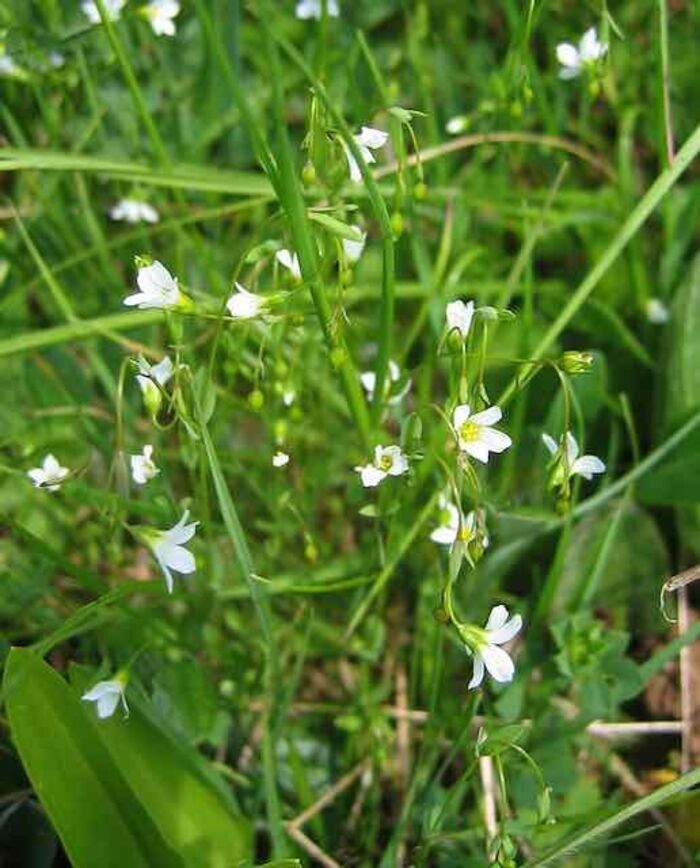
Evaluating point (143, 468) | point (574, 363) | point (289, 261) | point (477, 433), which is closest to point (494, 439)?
point (477, 433)

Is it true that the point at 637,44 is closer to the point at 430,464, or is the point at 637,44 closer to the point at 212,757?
the point at 430,464

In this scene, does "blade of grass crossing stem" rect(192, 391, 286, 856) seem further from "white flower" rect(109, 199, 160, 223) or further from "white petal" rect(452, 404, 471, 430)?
"white flower" rect(109, 199, 160, 223)

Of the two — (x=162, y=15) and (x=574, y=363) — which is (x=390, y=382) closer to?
(x=574, y=363)

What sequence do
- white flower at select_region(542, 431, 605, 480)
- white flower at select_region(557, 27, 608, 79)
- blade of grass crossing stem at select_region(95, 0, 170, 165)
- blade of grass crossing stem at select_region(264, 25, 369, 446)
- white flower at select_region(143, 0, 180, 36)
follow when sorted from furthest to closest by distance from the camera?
white flower at select_region(143, 0, 180, 36)
white flower at select_region(557, 27, 608, 79)
blade of grass crossing stem at select_region(95, 0, 170, 165)
white flower at select_region(542, 431, 605, 480)
blade of grass crossing stem at select_region(264, 25, 369, 446)

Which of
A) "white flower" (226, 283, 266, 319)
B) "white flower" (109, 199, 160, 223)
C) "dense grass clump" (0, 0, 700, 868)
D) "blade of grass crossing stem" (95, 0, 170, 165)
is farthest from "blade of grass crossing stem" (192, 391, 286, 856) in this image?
"white flower" (109, 199, 160, 223)

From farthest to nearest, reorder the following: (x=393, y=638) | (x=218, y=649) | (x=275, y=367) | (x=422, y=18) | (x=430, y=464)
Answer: (x=422, y=18), (x=393, y=638), (x=218, y=649), (x=275, y=367), (x=430, y=464)

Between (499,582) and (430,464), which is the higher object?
(430,464)

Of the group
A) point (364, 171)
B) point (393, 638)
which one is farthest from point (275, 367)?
point (393, 638)
